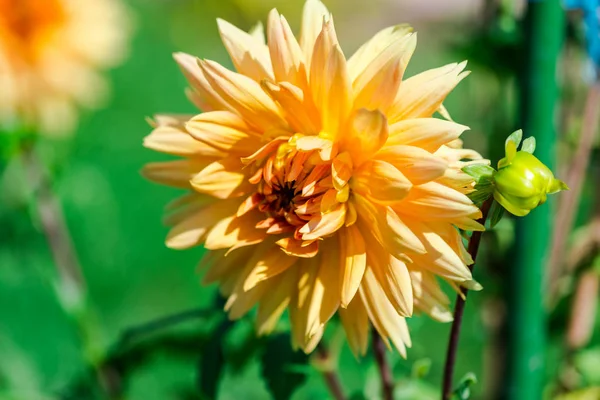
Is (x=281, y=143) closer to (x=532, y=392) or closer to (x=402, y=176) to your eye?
(x=402, y=176)

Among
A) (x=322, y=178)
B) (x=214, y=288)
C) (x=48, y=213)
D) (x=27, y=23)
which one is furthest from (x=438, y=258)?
(x=27, y=23)

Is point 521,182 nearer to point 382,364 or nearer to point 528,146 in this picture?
point 528,146

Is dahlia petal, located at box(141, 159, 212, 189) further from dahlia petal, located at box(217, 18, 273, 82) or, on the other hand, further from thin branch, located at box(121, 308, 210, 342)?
thin branch, located at box(121, 308, 210, 342)

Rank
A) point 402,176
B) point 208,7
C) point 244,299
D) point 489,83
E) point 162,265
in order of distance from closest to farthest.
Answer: point 402,176, point 244,299, point 489,83, point 162,265, point 208,7

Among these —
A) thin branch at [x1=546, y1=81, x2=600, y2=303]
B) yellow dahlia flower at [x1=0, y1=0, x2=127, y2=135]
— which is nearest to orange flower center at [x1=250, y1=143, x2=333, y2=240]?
thin branch at [x1=546, y1=81, x2=600, y2=303]

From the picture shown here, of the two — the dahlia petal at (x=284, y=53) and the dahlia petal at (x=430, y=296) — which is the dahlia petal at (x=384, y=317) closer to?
the dahlia petal at (x=430, y=296)

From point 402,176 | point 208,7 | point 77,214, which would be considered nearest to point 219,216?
point 402,176

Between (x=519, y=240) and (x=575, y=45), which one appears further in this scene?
(x=575, y=45)
